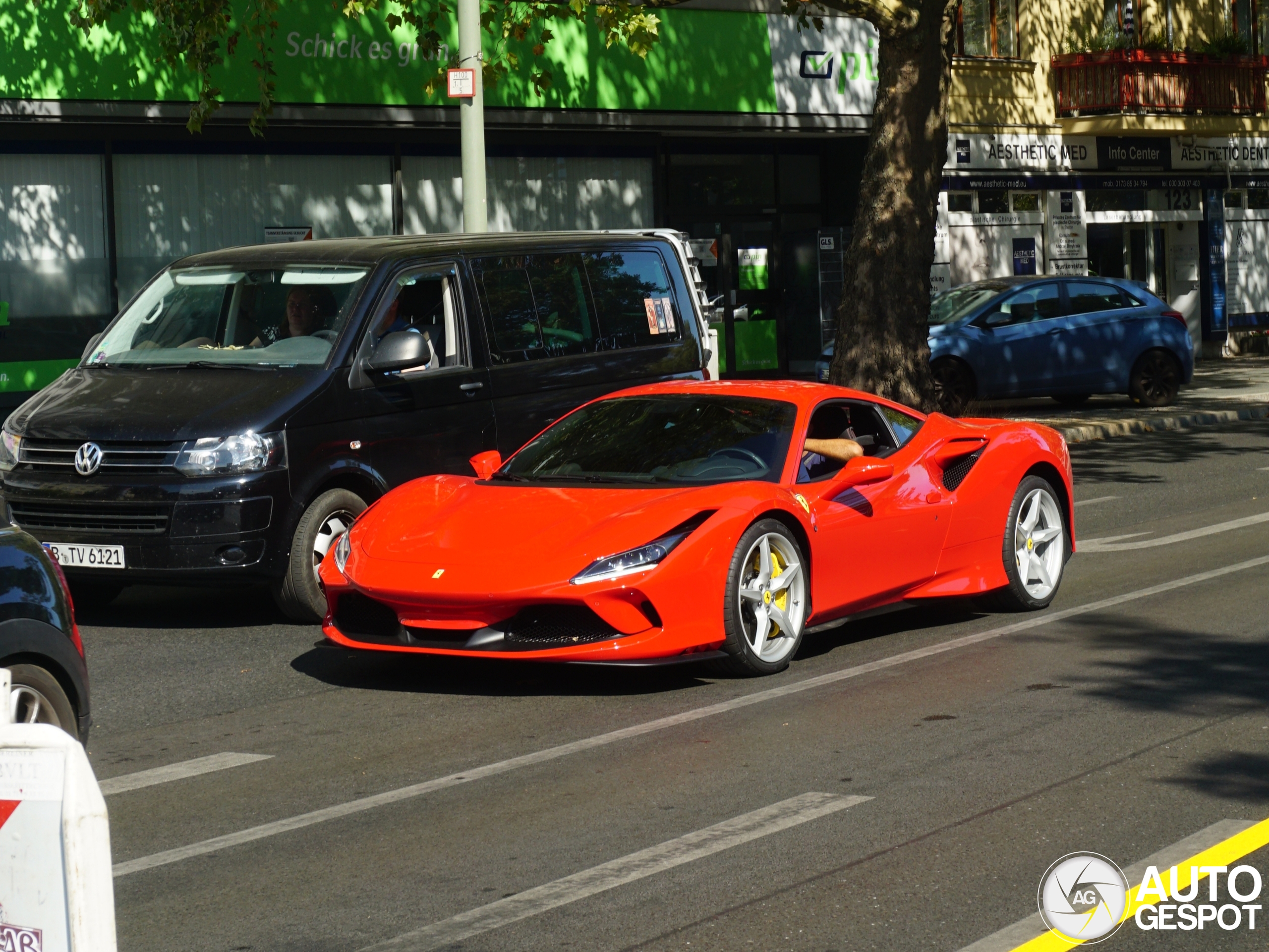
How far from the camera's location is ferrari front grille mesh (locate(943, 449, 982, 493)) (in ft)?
29.6

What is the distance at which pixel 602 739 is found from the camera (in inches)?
267

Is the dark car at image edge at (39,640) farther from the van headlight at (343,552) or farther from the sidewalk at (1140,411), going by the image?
the sidewalk at (1140,411)

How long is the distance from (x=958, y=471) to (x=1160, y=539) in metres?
3.34

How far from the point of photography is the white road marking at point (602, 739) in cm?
550

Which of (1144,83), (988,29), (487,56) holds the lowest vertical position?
(487,56)

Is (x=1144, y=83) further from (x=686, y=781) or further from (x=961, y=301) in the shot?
(x=686, y=781)

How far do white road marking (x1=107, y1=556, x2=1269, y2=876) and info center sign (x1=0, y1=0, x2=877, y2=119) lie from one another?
7788 millimetres

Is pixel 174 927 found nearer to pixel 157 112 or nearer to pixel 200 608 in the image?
pixel 200 608

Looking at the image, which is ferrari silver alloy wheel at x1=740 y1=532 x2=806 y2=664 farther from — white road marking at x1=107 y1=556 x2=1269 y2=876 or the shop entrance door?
the shop entrance door

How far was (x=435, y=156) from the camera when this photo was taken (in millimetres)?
21172

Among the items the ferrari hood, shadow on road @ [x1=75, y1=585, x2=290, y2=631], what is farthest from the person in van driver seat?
shadow on road @ [x1=75, y1=585, x2=290, y2=631]

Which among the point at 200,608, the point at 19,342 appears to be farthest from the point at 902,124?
the point at 200,608

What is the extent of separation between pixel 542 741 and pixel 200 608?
4574 mm

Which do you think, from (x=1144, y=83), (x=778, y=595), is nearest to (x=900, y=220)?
(x=778, y=595)
